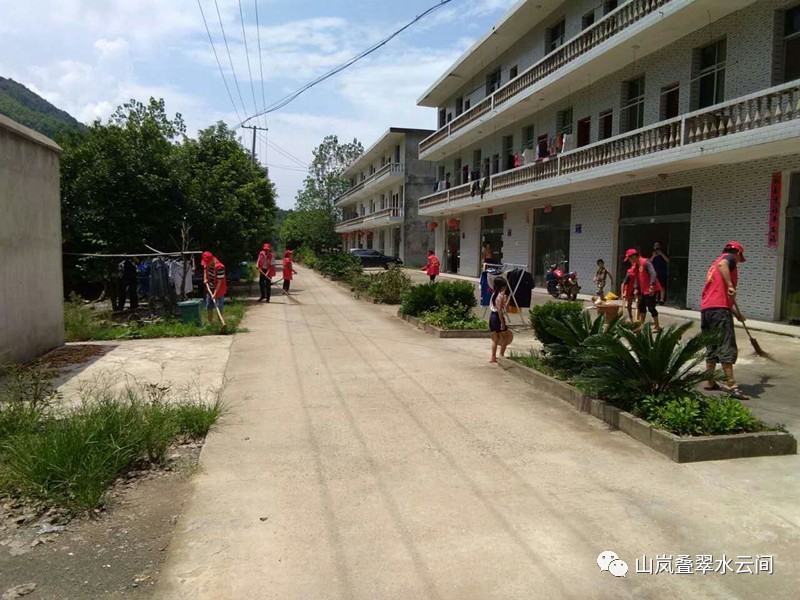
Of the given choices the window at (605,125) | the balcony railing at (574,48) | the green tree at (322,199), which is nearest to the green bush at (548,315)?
the balcony railing at (574,48)

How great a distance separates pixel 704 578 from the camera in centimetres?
339

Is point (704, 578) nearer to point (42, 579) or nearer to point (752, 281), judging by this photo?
point (42, 579)

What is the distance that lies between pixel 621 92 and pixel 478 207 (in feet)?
37.6

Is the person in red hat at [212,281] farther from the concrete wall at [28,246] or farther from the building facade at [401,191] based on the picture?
the building facade at [401,191]

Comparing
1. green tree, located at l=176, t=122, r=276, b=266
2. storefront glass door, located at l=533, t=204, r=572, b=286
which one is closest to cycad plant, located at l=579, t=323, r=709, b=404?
green tree, located at l=176, t=122, r=276, b=266

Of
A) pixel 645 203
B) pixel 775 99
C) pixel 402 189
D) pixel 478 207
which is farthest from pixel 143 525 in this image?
pixel 402 189

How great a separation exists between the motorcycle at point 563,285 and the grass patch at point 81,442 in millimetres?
15161

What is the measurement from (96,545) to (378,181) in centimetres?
4500

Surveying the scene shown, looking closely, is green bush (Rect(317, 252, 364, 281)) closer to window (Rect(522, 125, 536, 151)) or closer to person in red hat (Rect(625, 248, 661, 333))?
window (Rect(522, 125, 536, 151))

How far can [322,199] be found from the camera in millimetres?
66688

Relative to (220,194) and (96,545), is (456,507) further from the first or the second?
(220,194)

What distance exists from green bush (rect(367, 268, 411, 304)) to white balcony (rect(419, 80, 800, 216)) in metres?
6.02

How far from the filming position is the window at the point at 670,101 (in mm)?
16547

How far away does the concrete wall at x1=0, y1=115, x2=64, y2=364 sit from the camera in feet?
28.8
